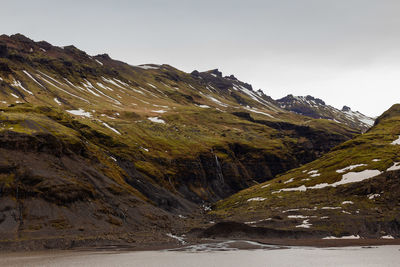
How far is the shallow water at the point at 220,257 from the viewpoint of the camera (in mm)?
53656

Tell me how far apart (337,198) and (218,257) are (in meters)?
59.6

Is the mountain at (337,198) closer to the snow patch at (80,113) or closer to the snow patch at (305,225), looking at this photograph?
the snow patch at (305,225)

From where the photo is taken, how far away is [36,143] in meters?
92.8

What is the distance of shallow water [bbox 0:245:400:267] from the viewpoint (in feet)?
176

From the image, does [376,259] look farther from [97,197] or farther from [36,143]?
[36,143]

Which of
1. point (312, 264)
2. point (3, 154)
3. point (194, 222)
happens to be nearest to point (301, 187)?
point (194, 222)

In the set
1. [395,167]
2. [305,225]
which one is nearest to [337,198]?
[395,167]

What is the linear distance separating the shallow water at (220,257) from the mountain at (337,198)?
58.9 feet

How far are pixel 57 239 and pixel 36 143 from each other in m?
31.6

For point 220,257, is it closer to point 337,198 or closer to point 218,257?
point 218,257

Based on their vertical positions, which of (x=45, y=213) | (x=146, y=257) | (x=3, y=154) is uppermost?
(x=3, y=154)

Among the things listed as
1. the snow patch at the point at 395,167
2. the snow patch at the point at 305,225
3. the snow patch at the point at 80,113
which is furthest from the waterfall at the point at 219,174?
the snow patch at the point at 305,225

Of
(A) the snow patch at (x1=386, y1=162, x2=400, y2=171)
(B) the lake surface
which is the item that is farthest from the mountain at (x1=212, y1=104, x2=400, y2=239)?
(B) the lake surface

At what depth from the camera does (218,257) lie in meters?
61.4
